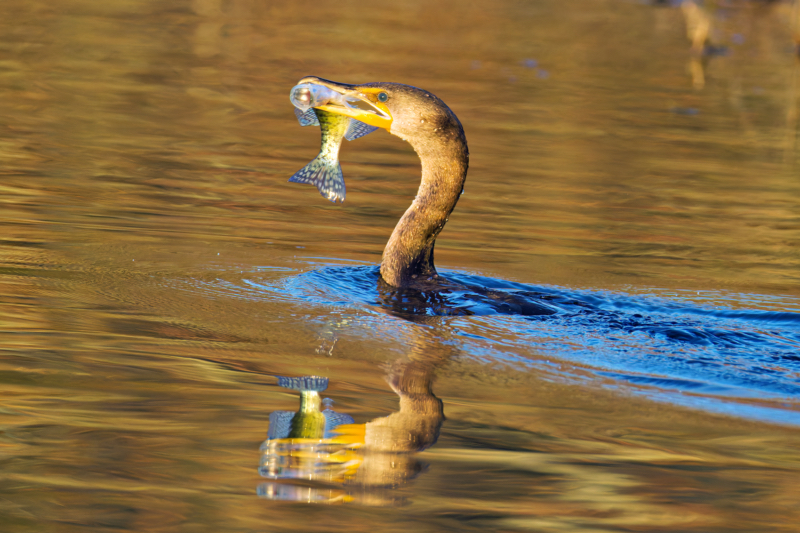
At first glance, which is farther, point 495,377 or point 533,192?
point 533,192

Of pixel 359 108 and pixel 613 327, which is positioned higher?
pixel 359 108

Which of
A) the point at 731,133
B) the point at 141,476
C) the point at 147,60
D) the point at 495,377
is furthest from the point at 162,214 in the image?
the point at 147,60

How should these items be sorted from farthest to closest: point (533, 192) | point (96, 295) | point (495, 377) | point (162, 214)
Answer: point (533, 192), point (162, 214), point (96, 295), point (495, 377)

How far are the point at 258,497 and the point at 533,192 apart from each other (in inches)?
222

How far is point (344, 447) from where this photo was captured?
3400 mm

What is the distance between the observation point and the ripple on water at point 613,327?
13.7 feet

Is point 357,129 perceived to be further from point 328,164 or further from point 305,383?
point 305,383

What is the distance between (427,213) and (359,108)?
67 centimetres

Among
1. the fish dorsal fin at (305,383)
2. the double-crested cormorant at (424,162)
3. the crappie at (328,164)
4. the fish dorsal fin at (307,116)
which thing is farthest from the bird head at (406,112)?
the fish dorsal fin at (305,383)

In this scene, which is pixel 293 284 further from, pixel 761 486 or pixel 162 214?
pixel 761 486

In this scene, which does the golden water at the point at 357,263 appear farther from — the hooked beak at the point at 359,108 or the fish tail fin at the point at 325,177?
the hooked beak at the point at 359,108

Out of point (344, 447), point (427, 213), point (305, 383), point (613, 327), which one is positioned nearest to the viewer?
point (344, 447)

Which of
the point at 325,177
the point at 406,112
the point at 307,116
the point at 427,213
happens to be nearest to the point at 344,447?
the point at 325,177

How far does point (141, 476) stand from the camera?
313 cm
